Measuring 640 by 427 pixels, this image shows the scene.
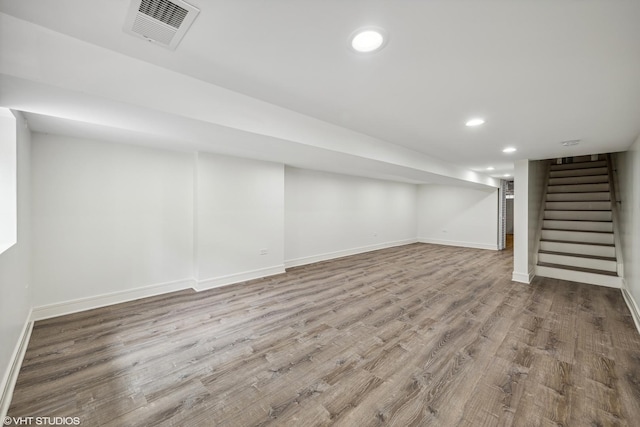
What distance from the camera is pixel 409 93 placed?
1990mm

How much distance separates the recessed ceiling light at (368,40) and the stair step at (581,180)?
7682mm

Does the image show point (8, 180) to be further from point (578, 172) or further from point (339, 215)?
point (578, 172)

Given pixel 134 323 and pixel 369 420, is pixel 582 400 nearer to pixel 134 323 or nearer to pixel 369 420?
pixel 369 420

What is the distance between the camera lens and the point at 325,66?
5.30 feet

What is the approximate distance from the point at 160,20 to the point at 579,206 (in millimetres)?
8005

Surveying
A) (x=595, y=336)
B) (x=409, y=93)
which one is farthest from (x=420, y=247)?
(x=409, y=93)

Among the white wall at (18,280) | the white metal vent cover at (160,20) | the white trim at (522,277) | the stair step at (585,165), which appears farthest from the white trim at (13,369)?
the stair step at (585,165)

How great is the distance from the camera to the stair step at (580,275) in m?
4.26

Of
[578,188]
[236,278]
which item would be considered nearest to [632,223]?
[578,188]

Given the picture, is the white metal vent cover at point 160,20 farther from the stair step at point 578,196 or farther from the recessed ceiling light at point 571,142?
the stair step at point 578,196

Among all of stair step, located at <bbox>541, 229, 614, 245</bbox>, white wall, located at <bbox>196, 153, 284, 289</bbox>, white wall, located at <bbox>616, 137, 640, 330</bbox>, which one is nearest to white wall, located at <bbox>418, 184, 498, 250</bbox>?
stair step, located at <bbox>541, 229, 614, 245</bbox>

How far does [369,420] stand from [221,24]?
8.06 ft

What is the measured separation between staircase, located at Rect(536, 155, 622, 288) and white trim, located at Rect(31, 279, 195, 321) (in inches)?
267

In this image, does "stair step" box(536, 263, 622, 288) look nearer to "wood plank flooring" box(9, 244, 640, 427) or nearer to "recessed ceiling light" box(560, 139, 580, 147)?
"wood plank flooring" box(9, 244, 640, 427)
